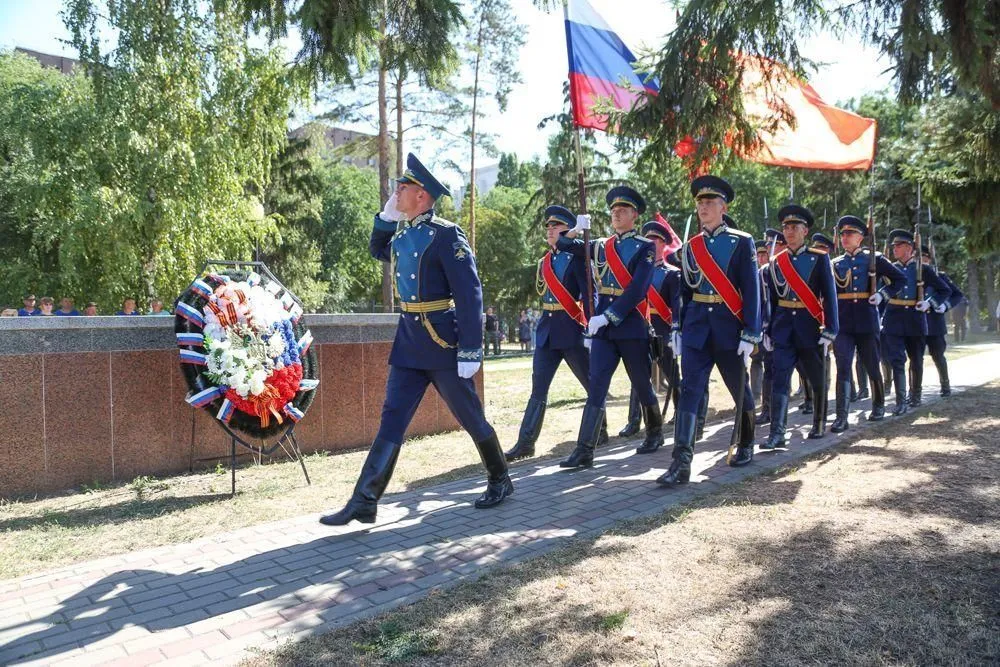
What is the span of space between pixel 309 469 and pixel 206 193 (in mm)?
14285

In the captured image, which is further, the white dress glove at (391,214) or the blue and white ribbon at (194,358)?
the blue and white ribbon at (194,358)

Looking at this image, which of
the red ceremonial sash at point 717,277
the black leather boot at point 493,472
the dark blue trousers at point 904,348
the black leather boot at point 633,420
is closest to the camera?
the black leather boot at point 493,472

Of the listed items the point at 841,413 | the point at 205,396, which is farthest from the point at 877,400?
the point at 205,396

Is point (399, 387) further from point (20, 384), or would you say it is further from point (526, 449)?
point (20, 384)

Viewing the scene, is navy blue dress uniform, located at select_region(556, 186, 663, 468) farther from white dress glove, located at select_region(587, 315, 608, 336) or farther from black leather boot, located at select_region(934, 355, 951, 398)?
black leather boot, located at select_region(934, 355, 951, 398)

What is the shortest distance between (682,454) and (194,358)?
3.70 m

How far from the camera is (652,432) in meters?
7.33

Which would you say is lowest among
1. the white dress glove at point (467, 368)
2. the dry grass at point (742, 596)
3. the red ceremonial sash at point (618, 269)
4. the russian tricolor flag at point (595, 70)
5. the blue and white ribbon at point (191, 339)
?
the dry grass at point (742, 596)

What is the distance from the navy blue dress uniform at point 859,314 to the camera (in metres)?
8.83

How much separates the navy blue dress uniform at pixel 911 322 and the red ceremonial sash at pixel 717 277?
4991mm

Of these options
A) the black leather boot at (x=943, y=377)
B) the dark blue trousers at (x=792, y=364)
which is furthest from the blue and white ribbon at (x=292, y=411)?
the black leather boot at (x=943, y=377)

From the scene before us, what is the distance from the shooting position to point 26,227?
72.7 feet

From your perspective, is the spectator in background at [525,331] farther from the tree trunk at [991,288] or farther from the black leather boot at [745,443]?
the black leather boot at [745,443]

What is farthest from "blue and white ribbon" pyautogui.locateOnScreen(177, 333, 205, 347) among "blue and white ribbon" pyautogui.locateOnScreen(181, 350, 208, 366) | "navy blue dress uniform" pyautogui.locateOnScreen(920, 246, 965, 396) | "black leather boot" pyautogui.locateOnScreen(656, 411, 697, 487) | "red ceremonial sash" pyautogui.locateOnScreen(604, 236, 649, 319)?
"navy blue dress uniform" pyautogui.locateOnScreen(920, 246, 965, 396)
